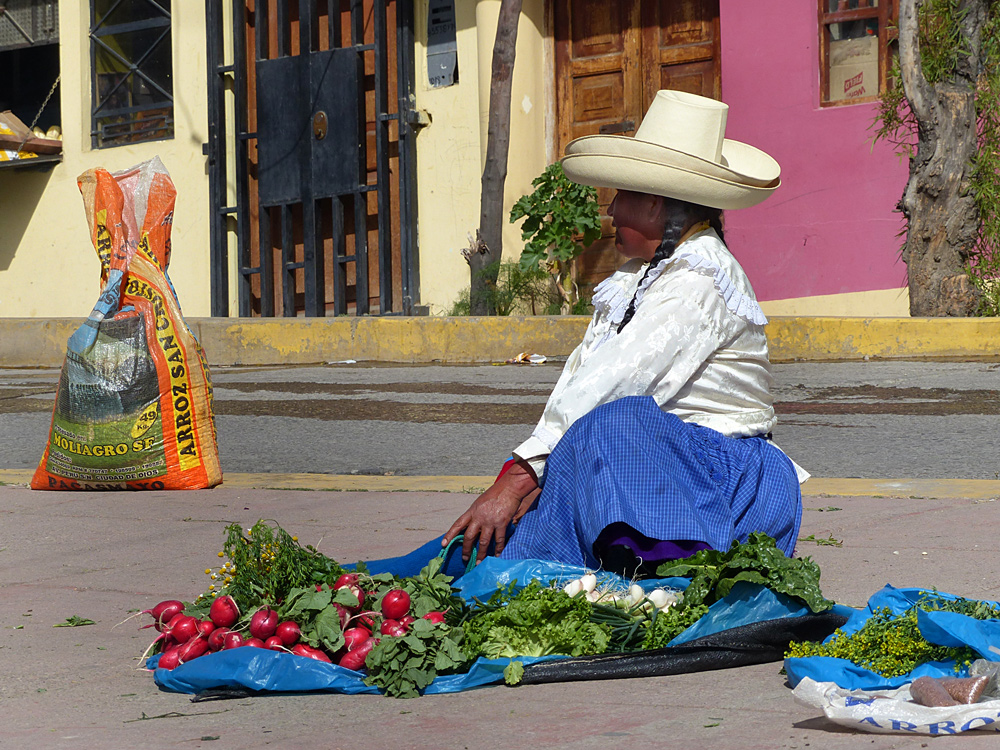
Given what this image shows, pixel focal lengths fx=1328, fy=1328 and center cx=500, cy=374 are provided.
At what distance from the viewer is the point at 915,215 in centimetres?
1039

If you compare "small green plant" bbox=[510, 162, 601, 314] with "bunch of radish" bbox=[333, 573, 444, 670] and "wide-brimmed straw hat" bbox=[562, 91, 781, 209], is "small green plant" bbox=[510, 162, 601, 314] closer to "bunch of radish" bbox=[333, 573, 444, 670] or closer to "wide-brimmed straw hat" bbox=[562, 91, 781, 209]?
"wide-brimmed straw hat" bbox=[562, 91, 781, 209]

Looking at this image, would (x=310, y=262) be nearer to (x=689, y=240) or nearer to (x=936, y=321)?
(x=936, y=321)

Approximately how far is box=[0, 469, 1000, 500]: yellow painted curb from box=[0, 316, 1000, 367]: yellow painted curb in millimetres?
4812

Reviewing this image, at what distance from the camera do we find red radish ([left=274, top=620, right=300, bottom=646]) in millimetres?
2754

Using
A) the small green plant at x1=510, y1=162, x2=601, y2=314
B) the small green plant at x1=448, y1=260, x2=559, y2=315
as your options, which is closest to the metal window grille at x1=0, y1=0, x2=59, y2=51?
the small green plant at x1=448, y1=260, x2=559, y2=315

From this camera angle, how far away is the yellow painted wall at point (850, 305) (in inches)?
448

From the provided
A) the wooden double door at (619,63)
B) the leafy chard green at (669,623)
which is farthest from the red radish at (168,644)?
the wooden double door at (619,63)

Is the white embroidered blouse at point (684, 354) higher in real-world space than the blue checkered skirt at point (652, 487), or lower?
higher

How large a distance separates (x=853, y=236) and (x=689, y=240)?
869 cm

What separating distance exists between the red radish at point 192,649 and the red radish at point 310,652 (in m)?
0.22

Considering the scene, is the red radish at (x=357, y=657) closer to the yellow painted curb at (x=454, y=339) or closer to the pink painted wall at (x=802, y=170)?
the yellow painted curb at (x=454, y=339)

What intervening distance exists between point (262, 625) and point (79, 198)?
13900 millimetres

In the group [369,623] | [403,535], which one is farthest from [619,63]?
[369,623]

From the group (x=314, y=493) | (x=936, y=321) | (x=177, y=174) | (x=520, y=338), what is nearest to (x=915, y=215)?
(x=936, y=321)
